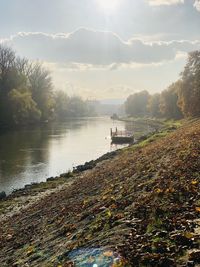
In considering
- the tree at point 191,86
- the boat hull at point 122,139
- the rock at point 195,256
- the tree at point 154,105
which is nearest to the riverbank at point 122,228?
the rock at point 195,256

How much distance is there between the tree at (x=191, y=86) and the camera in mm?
81062

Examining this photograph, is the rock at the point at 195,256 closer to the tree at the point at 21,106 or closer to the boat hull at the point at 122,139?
the boat hull at the point at 122,139

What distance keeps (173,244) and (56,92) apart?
188703 millimetres

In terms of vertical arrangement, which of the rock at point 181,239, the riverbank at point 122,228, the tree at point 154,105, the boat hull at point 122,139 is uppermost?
the tree at point 154,105

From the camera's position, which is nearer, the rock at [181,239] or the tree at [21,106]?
the rock at [181,239]

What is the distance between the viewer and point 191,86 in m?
84.2

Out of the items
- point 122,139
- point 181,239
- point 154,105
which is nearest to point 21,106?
point 122,139

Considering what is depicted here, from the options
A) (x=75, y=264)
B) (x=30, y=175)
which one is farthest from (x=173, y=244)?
(x=30, y=175)

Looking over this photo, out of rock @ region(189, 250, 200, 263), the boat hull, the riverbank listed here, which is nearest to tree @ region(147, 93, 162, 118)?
the boat hull

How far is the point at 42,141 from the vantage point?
73.6m

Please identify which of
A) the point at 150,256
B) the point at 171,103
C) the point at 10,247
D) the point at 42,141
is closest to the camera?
the point at 150,256

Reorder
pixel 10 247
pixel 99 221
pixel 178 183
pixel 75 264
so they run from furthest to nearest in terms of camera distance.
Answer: pixel 10 247
pixel 178 183
pixel 99 221
pixel 75 264

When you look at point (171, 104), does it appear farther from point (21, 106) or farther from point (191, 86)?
point (21, 106)

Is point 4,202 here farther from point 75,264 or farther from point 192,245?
point 192,245
